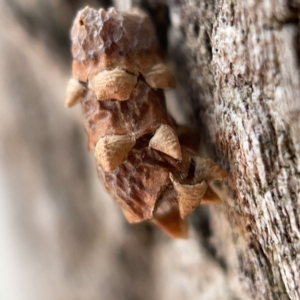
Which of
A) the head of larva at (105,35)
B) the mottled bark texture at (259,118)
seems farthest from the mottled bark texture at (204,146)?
the head of larva at (105,35)

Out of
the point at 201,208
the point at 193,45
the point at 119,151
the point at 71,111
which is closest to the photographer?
the point at 119,151

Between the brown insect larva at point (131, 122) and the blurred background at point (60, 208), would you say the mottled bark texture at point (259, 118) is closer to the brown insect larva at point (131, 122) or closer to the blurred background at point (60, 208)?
the brown insect larva at point (131, 122)

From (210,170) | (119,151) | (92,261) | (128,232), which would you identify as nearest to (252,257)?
(210,170)

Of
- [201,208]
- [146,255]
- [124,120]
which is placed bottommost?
[146,255]

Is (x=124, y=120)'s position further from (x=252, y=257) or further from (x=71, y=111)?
(x=71, y=111)

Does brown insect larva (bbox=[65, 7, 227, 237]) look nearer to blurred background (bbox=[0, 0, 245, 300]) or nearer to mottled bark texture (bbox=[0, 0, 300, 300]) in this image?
mottled bark texture (bbox=[0, 0, 300, 300])

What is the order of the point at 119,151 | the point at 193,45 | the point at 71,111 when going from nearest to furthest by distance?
the point at 119,151 < the point at 193,45 < the point at 71,111

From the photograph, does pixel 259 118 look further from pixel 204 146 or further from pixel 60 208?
pixel 60 208
